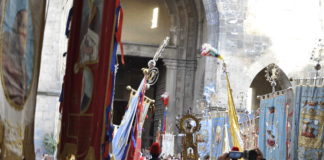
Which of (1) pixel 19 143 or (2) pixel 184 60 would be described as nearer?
(1) pixel 19 143

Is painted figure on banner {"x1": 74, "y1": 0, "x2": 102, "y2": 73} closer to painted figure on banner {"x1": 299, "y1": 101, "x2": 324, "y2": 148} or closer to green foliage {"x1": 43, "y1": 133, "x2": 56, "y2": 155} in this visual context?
painted figure on banner {"x1": 299, "y1": 101, "x2": 324, "y2": 148}

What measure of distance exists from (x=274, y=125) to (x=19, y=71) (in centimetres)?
1126

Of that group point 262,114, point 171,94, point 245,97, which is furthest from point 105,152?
point 171,94

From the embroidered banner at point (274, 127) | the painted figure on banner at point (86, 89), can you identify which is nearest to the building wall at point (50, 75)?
the embroidered banner at point (274, 127)

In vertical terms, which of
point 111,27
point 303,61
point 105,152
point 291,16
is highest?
point 291,16

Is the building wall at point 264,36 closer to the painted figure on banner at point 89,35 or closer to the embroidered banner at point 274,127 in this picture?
the embroidered banner at point 274,127

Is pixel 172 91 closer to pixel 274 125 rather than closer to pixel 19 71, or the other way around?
pixel 274 125

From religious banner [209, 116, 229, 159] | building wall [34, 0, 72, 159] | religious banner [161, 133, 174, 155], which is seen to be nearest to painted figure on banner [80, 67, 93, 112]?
religious banner [209, 116, 229, 159]

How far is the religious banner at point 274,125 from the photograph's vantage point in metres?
16.0

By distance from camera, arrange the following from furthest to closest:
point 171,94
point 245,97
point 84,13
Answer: point 171,94 < point 245,97 < point 84,13

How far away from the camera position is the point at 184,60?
33469mm

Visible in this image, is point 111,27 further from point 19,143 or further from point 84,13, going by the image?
point 19,143

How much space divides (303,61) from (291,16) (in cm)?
201

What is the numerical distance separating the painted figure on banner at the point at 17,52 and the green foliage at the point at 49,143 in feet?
54.9
